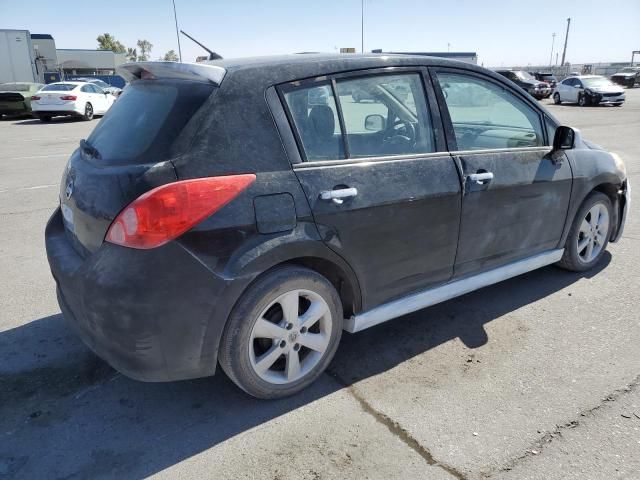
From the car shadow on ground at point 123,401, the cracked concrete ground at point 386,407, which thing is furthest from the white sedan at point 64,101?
the car shadow on ground at point 123,401

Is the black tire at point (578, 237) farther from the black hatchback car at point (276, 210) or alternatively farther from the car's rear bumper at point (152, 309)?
the car's rear bumper at point (152, 309)

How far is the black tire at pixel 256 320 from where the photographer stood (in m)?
2.48

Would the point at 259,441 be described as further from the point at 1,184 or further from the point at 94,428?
the point at 1,184

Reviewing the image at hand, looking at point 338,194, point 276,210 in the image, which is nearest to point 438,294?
point 338,194

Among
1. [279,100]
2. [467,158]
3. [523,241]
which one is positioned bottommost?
[523,241]

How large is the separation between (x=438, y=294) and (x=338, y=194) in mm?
1093

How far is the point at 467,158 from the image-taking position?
3256 millimetres

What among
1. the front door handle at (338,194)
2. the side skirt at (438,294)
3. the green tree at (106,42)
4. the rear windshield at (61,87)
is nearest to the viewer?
the front door handle at (338,194)

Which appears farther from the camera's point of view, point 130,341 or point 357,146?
point 357,146

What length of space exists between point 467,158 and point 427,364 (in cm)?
131

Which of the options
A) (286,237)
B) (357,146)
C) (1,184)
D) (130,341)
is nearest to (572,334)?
(357,146)

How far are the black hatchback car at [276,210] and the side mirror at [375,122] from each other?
11 mm

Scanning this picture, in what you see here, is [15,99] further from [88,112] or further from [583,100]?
[583,100]

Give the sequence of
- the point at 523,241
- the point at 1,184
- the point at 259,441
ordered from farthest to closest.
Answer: the point at 1,184
the point at 523,241
the point at 259,441
